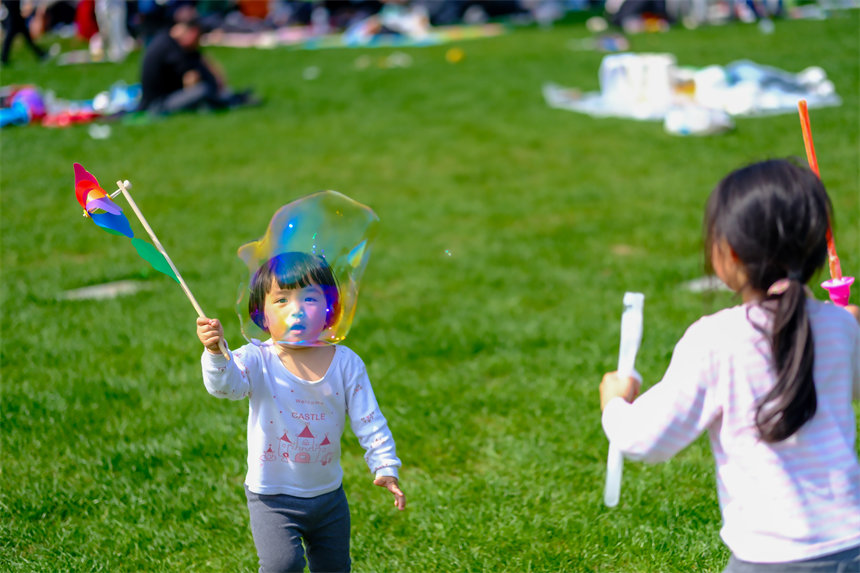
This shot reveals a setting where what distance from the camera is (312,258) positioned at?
2.46 m

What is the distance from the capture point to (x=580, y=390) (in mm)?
4293

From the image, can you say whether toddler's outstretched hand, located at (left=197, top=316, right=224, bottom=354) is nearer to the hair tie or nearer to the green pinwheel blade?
the green pinwheel blade

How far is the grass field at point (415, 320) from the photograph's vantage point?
3.25m

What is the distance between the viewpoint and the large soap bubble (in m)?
2.40

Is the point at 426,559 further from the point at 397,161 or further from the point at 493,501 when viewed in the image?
the point at 397,161

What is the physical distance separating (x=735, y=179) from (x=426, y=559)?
179 centimetres

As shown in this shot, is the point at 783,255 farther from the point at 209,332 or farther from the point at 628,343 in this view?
the point at 209,332

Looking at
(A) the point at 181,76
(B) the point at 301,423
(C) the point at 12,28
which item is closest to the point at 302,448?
(B) the point at 301,423

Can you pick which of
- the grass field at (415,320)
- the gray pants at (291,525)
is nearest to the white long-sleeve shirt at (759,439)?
the grass field at (415,320)

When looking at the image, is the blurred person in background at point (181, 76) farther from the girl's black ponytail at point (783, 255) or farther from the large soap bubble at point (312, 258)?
the girl's black ponytail at point (783, 255)

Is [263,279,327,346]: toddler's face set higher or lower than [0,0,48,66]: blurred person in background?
higher

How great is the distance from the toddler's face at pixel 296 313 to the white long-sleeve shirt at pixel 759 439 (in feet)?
3.01

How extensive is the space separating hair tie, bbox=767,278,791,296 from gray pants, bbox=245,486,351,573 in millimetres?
1269

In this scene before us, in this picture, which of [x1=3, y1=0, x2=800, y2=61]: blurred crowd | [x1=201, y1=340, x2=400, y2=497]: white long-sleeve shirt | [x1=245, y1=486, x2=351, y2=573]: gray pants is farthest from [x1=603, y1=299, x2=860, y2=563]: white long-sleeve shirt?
[x1=3, y1=0, x2=800, y2=61]: blurred crowd
